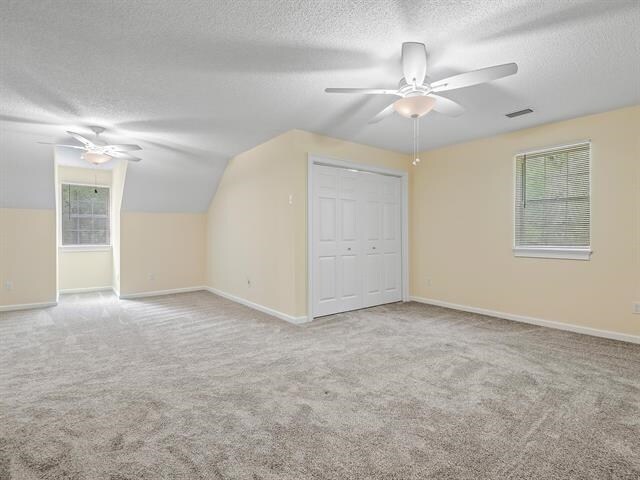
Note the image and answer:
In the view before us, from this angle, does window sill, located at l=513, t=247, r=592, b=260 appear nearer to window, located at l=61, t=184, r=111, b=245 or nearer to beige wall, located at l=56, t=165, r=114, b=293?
beige wall, located at l=56, t=165, r=114, b=293

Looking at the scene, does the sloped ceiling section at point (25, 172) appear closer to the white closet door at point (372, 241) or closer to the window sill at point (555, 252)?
the white closet door at point (372, 241)

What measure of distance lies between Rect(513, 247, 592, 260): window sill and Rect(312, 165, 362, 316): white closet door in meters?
2.16

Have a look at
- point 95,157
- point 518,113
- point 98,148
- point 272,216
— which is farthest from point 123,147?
point 518,113

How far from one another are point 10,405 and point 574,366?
14.6ft

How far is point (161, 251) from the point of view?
652 centimetres

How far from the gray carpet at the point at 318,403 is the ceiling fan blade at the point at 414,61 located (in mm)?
2327

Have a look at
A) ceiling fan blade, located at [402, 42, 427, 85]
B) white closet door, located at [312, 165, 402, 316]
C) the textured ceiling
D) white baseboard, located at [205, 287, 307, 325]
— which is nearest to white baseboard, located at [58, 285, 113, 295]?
white baseboard, located at [205, 287, 307, 325]

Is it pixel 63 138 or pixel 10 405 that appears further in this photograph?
pixel 63 138

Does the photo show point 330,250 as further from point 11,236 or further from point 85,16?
point 11,236

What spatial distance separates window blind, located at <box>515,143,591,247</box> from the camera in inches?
152

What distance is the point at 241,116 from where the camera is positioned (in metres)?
3.77

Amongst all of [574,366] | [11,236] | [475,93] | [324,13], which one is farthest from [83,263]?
[574,366]

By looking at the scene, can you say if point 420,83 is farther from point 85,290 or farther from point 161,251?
point 85,290

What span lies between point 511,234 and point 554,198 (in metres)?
0.65
